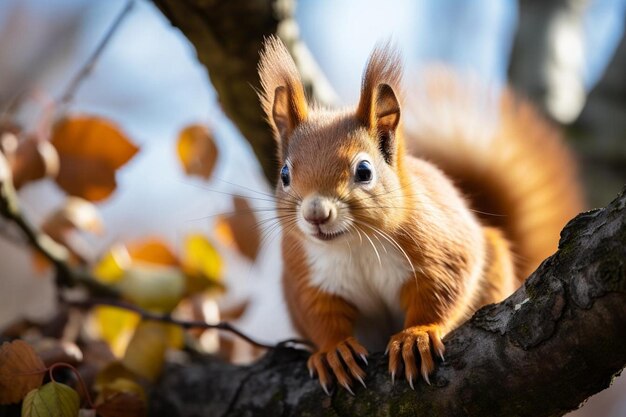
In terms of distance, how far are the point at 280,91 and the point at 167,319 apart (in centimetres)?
74

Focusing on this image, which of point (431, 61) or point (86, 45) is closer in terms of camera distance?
point (431, 61)

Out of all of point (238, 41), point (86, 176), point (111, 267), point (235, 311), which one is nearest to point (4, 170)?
point (86, 176)

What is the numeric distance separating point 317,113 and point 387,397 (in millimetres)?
866

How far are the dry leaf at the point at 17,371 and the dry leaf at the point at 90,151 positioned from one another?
780mm

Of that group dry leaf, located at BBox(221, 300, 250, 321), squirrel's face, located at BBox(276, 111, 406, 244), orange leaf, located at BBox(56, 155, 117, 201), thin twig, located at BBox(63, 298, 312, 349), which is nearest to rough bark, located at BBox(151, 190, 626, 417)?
thin twig, located at BBox(63, 298, 312, 349)

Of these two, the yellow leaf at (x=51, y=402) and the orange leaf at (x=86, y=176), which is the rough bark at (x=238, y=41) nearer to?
the orange leaf at (x=86, y=176)

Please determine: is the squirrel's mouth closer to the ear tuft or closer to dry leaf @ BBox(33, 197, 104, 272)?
the ear tuft

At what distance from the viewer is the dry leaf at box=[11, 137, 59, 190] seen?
2221 mm

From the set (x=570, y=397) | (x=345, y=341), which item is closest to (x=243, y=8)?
(x=345, y=341)

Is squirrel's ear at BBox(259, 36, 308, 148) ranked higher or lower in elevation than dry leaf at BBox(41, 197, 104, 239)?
higher

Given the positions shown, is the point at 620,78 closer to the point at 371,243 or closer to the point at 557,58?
the point at 557,58

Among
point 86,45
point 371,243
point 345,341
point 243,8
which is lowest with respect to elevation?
point 345,341

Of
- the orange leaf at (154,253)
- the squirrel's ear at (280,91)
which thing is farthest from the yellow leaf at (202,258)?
the squirrel's ear at (280,91)

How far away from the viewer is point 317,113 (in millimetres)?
2131
